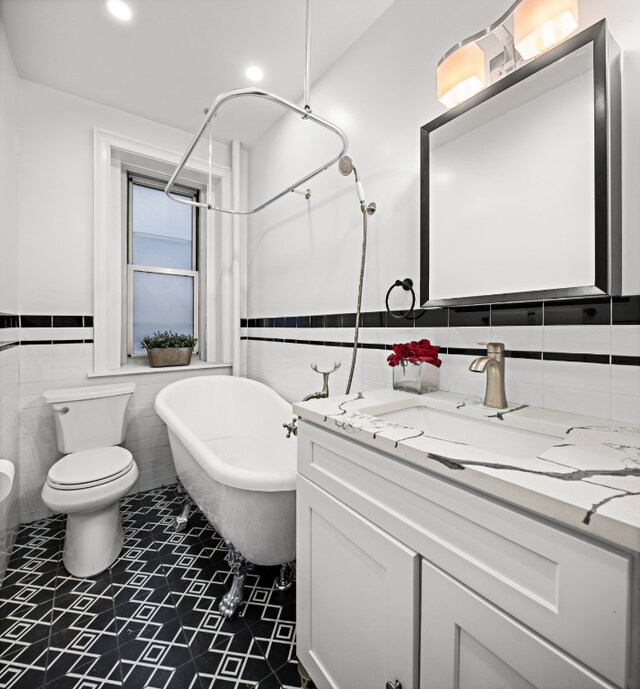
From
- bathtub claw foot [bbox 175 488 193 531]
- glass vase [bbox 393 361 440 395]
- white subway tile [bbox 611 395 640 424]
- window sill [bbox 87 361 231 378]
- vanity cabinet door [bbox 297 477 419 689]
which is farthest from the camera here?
window sill [bbox 87 361 231 378]

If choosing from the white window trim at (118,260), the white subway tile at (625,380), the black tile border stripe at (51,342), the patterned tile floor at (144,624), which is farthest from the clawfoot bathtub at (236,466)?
the white subway tile at (625,380)

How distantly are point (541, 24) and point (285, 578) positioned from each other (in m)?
2.21

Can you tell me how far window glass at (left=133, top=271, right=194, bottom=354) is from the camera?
2754 mm

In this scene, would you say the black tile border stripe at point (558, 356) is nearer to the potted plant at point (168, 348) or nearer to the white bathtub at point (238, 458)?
the white bathtub at point (238, 458)

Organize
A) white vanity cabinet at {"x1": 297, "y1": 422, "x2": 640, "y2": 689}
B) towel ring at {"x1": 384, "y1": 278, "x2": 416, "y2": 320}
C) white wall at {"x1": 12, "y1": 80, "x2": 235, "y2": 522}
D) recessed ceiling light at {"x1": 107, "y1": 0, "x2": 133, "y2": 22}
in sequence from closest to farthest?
1. white vanity cabinet at {"x1": 297, "y1": 422, "x2": 640, "y2": 689}
2. towel ring at {"x1": 384, "y1": 278, "x2": 416, "y2": 320}
3. recessed ceiling light at {"x1": 107, "y1": 0, "x2": 133, "y2": 22}
4. white wall at {"x1": 12, "y1": 80, "x2": 235, "y2": 522}

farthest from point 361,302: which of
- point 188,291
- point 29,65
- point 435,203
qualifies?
point 29,65

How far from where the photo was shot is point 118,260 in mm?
2482

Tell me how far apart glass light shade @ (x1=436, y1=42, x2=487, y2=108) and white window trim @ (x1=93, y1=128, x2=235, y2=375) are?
1.89 m

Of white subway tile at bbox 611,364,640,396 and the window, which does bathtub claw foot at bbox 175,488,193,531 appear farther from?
white subway tile at bbox 611,364,640,396

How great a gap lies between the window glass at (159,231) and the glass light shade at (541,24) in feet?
8.49

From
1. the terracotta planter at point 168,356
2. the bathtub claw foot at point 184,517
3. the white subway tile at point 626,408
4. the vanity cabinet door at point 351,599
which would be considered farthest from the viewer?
the terracotta planter at point 168,356

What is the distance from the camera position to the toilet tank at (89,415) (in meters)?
2.00

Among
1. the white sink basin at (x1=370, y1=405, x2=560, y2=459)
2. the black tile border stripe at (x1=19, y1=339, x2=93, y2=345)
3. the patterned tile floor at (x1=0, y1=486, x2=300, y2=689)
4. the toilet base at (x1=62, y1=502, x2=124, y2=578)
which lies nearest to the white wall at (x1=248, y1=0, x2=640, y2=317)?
the white sink basin at (x1=370, y1=405, x2=560, y2=459)

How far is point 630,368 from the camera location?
0.91 meters
